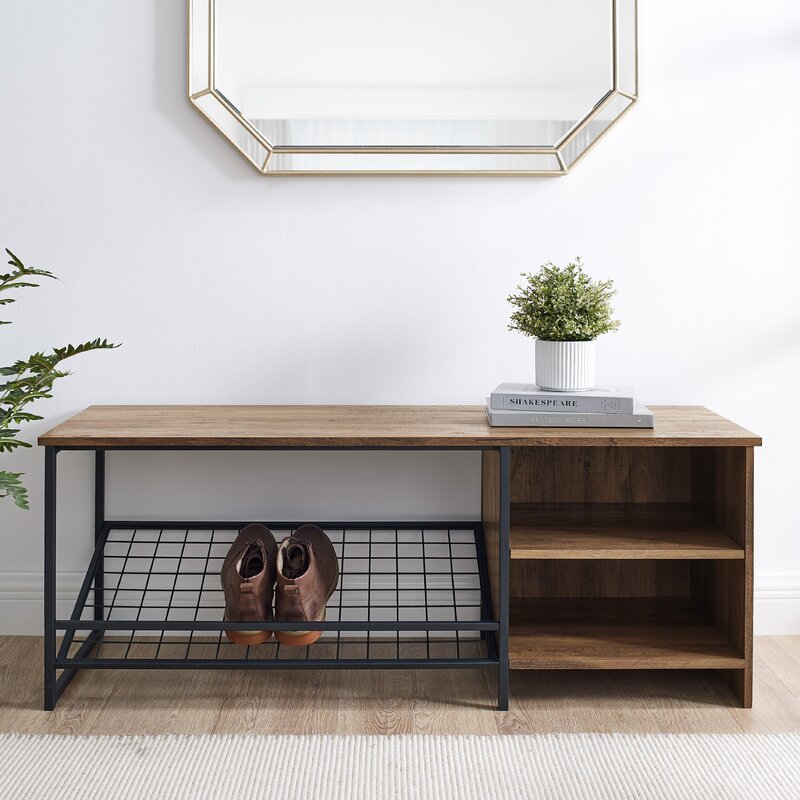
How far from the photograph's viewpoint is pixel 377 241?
7.09 feet

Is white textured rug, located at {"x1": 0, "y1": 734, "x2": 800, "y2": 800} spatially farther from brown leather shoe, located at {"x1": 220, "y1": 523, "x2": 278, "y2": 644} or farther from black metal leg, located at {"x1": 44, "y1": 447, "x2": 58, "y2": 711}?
brown leather shoe, located at {"x1": 220, "y1": 523, "x2": 278, "y2": 644}

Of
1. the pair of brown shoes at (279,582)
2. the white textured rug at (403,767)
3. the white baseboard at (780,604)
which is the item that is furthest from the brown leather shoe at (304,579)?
the white baseboard at (780,604)

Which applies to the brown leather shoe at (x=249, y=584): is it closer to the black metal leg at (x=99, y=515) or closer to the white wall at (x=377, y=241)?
the white wall at (x=377, y=241)

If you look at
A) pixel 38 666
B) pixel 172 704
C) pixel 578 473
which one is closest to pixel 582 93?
pixel 578 473

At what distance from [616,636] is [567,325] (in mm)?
715

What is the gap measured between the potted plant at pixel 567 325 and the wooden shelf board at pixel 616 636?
0.56 meters

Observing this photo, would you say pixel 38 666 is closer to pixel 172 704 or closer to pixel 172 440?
pixel 172 704

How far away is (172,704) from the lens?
187 cm

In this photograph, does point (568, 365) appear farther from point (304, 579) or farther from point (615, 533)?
point (304, 579)

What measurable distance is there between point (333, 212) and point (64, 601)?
1232 millimetres

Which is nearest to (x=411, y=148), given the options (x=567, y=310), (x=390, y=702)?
(x=567, y=310)

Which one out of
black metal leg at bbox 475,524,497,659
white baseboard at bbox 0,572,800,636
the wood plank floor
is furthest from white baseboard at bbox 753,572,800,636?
black metal leg at bbox 475,524,497,659

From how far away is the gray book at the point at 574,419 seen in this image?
5.96ft

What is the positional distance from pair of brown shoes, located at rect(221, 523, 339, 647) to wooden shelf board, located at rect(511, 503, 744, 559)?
0.45 metres
